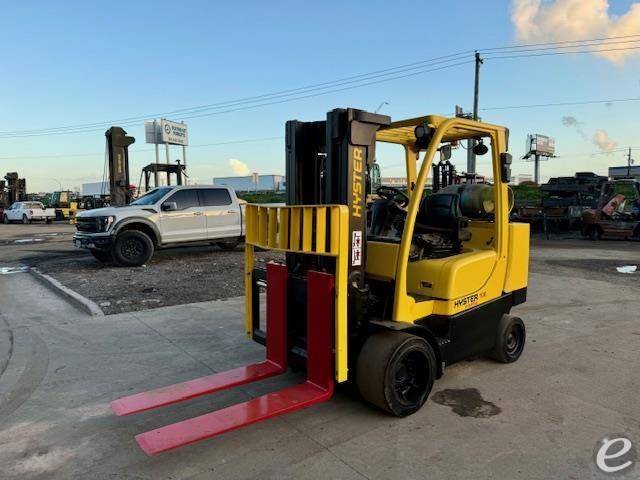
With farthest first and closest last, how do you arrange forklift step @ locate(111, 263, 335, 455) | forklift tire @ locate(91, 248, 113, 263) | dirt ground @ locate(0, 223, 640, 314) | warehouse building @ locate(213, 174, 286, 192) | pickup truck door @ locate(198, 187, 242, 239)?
warehouse building @ locate(213, 174, 286, 192)
pickup truck door @ locate(198, 187, 242, 239)
forklift tire @ locate(91, 248, 113, 263)
dirt ground @ locate(0, 223, 640, 314)
forklift step @ locate(111, 263, 335, 455)

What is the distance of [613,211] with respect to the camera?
65.9 ft

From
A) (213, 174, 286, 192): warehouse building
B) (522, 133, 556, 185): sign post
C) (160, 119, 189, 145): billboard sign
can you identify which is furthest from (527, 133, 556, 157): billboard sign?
(213, 174, 286, 192): warehouse building

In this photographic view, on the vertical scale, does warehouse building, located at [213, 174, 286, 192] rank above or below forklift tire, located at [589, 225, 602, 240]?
above

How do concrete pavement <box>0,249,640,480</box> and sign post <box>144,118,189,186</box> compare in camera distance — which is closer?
concrete pavement <box>0,249,640,480</box>

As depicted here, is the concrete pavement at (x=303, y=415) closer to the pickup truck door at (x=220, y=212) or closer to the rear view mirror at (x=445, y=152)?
the rear view mirror at (x=445, y=152)

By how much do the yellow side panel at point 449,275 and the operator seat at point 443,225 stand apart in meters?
0.15

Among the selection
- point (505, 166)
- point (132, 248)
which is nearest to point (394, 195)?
point (505, 166)

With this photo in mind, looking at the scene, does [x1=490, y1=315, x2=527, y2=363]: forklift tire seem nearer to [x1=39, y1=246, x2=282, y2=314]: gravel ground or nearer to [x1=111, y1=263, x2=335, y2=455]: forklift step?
[x1=111, y1=263, x2=335, y2=455]: forklift step

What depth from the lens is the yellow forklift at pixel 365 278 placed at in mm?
3729

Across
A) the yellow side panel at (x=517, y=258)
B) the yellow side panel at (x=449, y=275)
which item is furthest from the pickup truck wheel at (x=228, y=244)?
the yellow side panel at (x=449, y=275)

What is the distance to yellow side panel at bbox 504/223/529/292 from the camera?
5039 mm

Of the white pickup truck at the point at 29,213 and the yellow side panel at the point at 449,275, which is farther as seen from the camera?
the white pickup truck at the point at 29,213

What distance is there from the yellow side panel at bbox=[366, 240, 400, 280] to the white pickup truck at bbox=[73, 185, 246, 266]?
9.03 m

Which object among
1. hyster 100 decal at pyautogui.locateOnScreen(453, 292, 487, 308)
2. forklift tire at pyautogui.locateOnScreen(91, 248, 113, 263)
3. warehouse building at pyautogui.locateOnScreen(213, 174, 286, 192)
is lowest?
forklift tire at pyautogui.locateOnScreen(91, 248, 113, 263)
